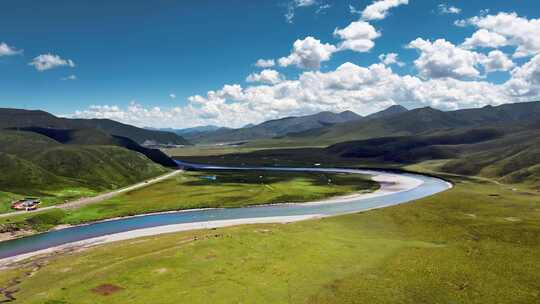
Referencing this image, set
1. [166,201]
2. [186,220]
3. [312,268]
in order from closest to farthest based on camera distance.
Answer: [312,268] → [186,220] → [166,201]

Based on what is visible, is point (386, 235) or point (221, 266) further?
point (386, 235)

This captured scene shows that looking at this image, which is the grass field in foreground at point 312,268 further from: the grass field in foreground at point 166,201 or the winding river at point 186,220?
the grass field in foreground at point 166,201

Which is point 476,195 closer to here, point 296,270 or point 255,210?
point 255,210

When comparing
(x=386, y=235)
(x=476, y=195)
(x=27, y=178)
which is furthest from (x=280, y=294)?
(x=27, y=178)

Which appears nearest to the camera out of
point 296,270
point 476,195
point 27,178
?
point 296,270

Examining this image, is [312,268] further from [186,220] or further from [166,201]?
[166,201]

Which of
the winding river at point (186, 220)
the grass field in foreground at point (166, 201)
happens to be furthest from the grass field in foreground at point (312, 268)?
the grass field in foreground at point (166, 201)

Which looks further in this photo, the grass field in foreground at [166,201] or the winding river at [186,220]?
the grass field in foreground at [166,201]

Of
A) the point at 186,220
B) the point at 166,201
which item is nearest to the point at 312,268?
the point at 186,220
